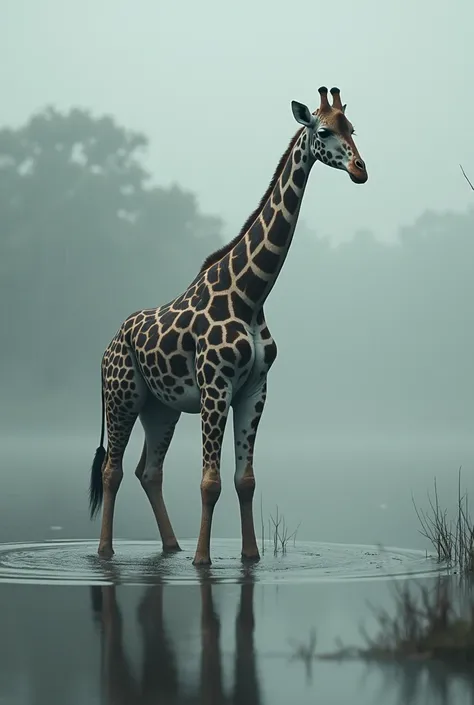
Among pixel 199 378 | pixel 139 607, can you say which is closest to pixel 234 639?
pixel 139 607

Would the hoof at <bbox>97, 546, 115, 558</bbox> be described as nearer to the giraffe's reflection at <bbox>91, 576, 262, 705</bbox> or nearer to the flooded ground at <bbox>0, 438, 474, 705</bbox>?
the flooded ground at <bbox>0, 438, 474, 705</bbox>

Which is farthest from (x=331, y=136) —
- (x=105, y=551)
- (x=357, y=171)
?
(x=105, y=551)

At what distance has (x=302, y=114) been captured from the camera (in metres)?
9.73

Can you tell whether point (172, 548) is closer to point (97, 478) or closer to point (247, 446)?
point (97, 478)

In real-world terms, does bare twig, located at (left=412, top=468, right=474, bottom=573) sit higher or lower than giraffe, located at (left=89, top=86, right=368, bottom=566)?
lower

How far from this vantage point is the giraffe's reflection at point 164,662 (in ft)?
16.8

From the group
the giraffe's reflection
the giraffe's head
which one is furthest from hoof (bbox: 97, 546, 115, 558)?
the giraffe's head

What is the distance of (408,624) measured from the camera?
A: 5934 millimetres

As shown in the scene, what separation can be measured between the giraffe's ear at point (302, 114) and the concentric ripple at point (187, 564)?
10.8 feet

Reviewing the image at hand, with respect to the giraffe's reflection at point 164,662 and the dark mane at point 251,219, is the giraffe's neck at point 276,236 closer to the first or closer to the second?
the dark mane at point 251,219

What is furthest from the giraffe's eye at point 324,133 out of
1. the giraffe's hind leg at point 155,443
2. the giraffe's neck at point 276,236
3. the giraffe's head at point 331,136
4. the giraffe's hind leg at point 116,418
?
the giraffe's hind leg at point 155,443

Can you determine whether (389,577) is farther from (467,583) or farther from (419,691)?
(419,691)

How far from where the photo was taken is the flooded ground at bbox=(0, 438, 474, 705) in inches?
207

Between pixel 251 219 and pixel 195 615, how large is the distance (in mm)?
4221
